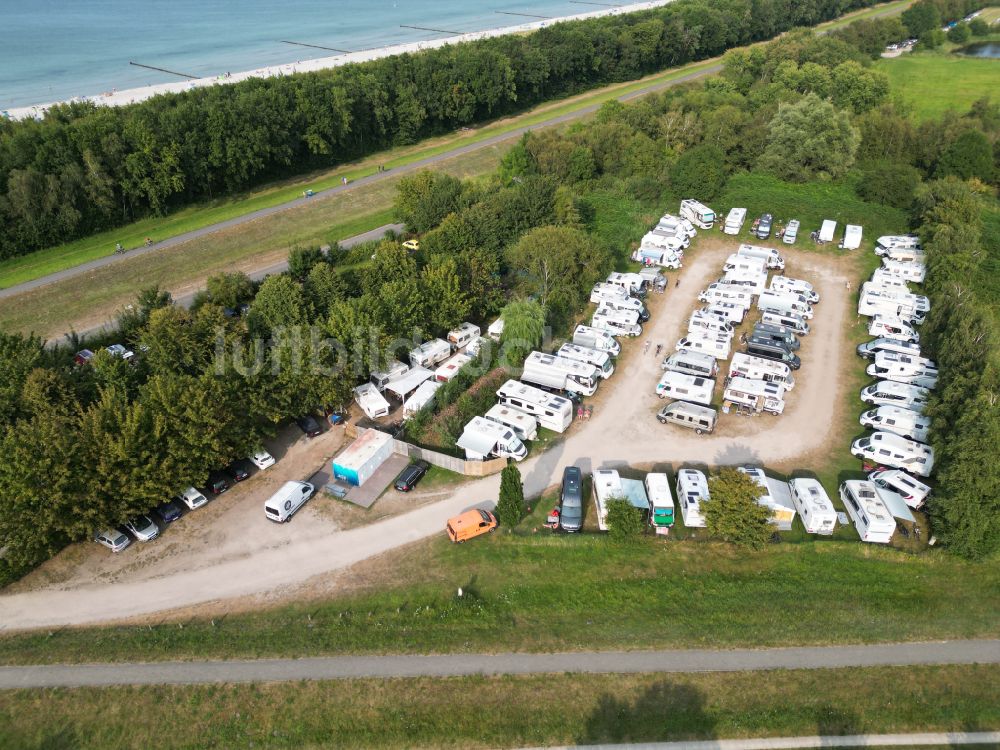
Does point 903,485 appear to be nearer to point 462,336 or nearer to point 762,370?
point 762,370

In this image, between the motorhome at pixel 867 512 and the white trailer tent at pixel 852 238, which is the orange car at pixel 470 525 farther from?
the white trailer tent at pixel 852 238

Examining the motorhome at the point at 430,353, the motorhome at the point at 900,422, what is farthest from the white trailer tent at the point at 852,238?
the motorhome at the point at 430,353

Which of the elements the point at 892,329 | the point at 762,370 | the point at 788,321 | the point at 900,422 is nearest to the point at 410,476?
the point at 762,370

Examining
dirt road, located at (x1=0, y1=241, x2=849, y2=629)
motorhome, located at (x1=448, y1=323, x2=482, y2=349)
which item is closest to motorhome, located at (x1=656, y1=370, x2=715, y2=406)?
dirt road, located at (x1=0, y1=241, x2=849, y2=629)

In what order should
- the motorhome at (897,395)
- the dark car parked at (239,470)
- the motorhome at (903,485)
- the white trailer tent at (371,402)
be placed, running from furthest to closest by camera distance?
1. the white trailer tent at (371,402)
2. the motorhome at (897,395)
3. the dark car parked at (239,470)
4. the motorhome at (903,485)

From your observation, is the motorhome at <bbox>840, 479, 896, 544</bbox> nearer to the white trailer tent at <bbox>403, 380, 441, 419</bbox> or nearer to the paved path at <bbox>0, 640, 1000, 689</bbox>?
the paved path at <bbox>0, 640, 1000, 689</bbox>

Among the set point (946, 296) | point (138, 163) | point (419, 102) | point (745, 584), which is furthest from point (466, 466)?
point (419, 102)
